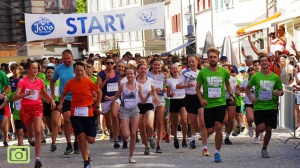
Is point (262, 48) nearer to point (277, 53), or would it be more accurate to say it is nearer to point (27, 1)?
point (27, 1)

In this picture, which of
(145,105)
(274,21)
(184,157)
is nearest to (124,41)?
(274,21)

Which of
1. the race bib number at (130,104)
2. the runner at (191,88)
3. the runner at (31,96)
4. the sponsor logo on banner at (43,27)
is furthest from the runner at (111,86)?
the sponsor logo on banner at (43,27)

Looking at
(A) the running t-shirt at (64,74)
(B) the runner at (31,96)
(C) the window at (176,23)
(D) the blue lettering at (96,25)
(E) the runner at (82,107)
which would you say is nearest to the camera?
(E) the runner at (82,107)

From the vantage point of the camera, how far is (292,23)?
3622cm

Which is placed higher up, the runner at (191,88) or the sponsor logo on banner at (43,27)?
the sponsor logo on banner at (43,27)

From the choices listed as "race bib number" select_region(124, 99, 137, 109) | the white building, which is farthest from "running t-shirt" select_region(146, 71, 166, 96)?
the white building

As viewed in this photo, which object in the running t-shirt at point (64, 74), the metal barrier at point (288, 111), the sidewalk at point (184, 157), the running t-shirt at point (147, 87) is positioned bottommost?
the sidewalk at point (184, 157)

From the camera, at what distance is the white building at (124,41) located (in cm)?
9419

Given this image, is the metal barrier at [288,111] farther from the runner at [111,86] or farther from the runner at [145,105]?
the runner at [111,86]

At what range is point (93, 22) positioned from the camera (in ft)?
111

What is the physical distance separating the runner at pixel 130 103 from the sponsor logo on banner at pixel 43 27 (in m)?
15.6

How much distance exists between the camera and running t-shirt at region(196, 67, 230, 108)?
56.4ft

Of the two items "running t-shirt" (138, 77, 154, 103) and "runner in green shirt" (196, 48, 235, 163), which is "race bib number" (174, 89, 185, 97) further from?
"runner in green shirt" (196, 48, 235, 163)

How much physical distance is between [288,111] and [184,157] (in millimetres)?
3444
